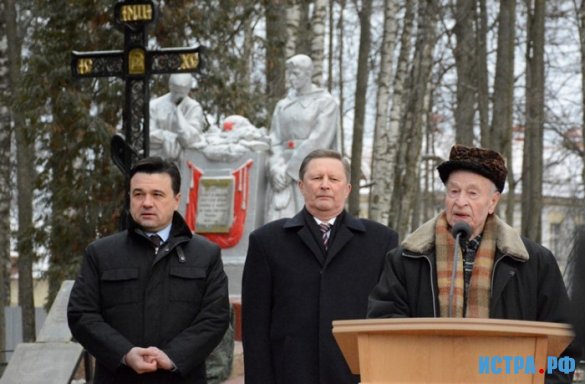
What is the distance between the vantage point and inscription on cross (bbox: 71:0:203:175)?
10.9m

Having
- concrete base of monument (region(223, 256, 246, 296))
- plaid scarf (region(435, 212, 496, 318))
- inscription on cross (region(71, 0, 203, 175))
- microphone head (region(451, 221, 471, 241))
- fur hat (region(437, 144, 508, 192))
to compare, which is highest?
inscription on cross (region(71, 0, 203, 175))

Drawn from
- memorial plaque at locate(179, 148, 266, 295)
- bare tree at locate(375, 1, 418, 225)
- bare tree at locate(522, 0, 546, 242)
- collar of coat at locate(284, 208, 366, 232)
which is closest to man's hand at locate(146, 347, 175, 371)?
collar of coat at locate(284, 208, 366, 232)

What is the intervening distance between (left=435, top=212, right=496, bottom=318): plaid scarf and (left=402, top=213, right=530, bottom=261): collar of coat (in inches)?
1.3

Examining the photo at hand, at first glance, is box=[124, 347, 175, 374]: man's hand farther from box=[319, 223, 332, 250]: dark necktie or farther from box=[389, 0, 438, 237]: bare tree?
box=[389, 0, 438, 237]: bare tree

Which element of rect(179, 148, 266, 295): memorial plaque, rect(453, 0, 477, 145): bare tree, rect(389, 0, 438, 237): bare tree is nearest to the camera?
rect(179, 148, 266, 295): memorial plaque

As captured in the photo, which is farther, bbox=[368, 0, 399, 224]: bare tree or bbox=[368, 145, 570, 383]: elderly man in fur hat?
bbox=[368, 0, 399, 224]: bare tree

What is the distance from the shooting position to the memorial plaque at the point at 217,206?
52.4 feet

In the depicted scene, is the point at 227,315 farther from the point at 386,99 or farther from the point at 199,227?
the point at 386,99

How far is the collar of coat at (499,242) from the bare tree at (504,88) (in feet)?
68.8

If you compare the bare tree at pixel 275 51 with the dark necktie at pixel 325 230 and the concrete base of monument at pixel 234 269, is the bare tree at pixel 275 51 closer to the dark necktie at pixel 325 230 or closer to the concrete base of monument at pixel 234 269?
the concrete base of monument at pixel 234 269

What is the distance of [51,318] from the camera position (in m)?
10.7

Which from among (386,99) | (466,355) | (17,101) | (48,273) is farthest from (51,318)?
(386,99)

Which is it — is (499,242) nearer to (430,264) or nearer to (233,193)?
(430,264)

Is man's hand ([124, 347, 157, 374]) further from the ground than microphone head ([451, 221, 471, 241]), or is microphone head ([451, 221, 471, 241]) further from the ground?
microphone head ([451, 221, 471, 241])
